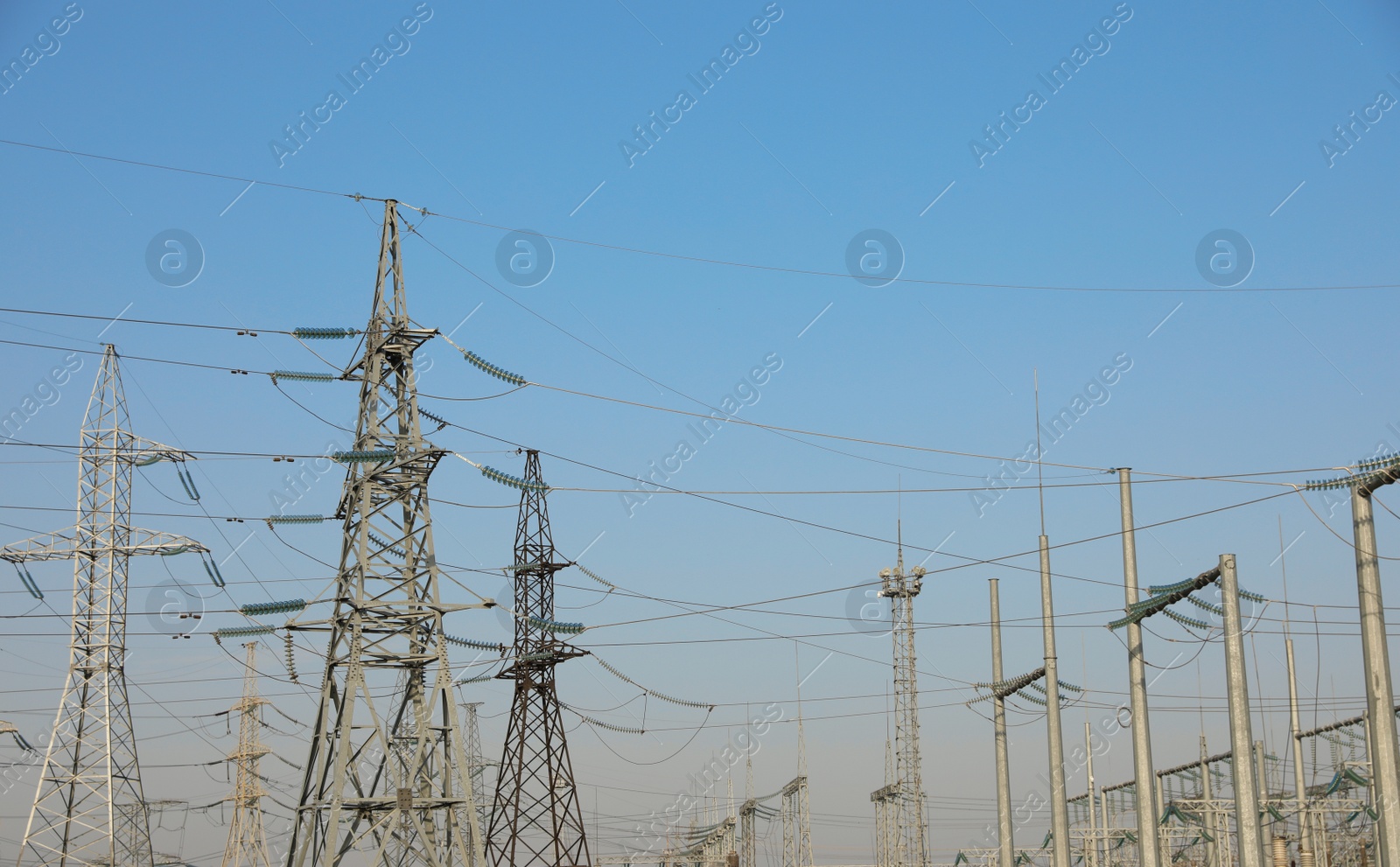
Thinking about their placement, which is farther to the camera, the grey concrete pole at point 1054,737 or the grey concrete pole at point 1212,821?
the grey concrete pole at point 1212,821

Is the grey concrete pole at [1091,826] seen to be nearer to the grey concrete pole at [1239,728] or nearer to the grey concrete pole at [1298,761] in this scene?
the grey concrete pole at [1298,761]

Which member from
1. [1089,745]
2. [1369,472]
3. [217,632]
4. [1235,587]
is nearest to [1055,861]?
[1235,587]

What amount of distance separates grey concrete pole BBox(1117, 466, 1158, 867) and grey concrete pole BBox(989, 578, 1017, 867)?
17.0ft

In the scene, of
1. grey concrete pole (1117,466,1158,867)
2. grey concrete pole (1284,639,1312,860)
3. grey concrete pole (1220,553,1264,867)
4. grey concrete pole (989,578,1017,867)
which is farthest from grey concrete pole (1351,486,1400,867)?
grey concrete pole (1284,639,1312,860)

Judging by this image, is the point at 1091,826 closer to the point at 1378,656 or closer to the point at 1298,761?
the point at 1298,761

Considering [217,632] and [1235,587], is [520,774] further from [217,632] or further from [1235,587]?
[1235,587]

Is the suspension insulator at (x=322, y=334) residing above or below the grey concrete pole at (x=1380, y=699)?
above

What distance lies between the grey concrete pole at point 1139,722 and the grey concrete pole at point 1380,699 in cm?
704

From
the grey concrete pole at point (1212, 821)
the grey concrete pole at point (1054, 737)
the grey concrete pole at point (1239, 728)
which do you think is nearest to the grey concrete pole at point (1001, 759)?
the grey concrete pole at point (1054, 737)

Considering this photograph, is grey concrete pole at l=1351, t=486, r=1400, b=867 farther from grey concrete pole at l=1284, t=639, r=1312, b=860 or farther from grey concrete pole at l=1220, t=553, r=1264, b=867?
grey concrete pole at l=1284, t=639, r=1312, b=860

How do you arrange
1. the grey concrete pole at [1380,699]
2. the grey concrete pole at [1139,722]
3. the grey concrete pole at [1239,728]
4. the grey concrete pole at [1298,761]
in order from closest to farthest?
the grey concrete pole at [1380,699] → the grey concrete pole at [1239,728] → the grey concrete pole at [1139,722] → the grey concrete pole at [1298,761]

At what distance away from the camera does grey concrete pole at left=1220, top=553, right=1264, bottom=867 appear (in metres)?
21.0

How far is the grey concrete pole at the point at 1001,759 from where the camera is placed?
109ft

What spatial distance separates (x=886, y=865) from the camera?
58.7 m
